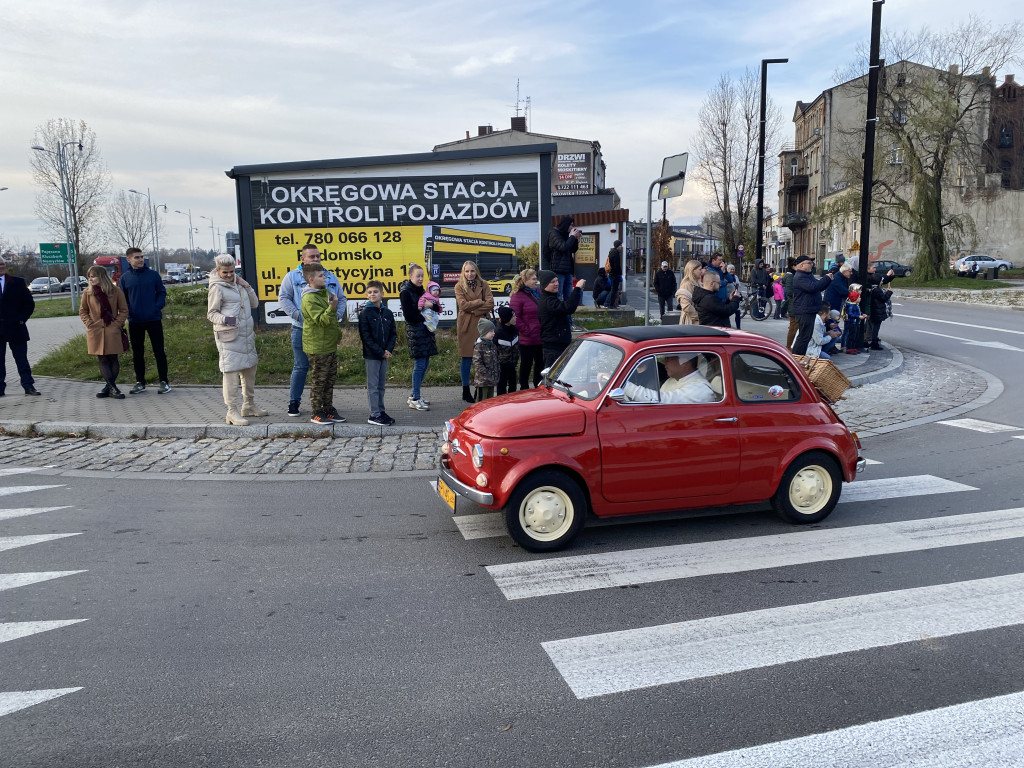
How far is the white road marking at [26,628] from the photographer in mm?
4281

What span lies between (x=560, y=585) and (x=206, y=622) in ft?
7.13

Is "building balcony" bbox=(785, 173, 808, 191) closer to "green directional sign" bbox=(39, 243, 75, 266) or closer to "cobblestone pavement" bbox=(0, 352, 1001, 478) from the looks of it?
"green directional sign" bbox=(39, 243, 75, 266)

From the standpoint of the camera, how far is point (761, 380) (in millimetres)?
6012

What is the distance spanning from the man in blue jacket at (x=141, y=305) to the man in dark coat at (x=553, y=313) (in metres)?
5.61

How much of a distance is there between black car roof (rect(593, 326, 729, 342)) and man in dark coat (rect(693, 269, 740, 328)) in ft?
13.2

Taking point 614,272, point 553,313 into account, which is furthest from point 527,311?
point 614,272

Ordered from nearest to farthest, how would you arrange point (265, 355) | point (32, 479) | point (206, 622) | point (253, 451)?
point (206, 622) < point (32, 479) < point (253, 451) < point (265, 355)

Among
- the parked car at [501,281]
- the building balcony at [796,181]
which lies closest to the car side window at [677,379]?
the parked car at [501,281]

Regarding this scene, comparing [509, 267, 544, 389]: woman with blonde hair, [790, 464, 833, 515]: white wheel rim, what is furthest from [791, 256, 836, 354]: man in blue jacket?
[790, 464, 833, 515]: white wheel rim

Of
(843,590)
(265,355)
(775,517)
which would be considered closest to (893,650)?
(843,590)

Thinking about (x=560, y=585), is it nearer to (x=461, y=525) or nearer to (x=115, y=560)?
(x=461, y=525)

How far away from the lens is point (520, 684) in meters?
3.71

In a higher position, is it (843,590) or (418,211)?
(418,211)

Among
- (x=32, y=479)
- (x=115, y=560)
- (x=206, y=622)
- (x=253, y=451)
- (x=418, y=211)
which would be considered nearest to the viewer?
(x=206, y=622)
